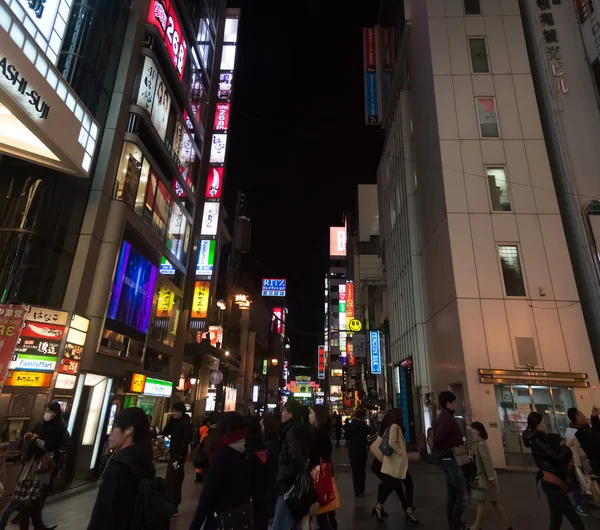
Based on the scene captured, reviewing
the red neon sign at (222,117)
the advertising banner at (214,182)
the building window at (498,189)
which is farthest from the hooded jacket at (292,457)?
the red neon sign at (222,117)

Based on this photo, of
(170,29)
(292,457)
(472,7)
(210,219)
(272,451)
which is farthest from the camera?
(210,219)

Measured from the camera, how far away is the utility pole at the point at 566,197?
14703 millimetres

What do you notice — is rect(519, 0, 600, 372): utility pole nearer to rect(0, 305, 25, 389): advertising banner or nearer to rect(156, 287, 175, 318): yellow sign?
rect(156, 287, 175, 318): yellow sign

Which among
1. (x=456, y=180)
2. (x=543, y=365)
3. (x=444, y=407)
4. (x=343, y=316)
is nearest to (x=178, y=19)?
(x=456, y=180)

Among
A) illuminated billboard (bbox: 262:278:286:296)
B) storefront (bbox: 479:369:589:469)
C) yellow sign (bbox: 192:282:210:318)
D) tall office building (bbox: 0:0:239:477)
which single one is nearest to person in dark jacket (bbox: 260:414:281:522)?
tall office building (bbox: 0:0:239:477)

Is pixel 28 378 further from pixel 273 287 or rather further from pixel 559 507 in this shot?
pixel 273 287

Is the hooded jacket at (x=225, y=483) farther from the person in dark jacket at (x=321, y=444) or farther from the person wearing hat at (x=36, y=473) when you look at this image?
the person wearing hat at (x=36, y=473)

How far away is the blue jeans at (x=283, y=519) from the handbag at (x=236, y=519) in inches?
49.2

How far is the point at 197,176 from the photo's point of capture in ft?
69.3

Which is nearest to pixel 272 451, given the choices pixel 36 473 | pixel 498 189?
pixel 36 473

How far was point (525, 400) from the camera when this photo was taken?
13.7 metres

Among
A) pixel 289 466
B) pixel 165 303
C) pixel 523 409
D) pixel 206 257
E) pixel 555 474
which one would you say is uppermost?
pixel 206 257

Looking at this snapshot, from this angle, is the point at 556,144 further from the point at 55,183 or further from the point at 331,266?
the point at 331,266

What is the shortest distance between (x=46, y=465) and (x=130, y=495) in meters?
4.23
